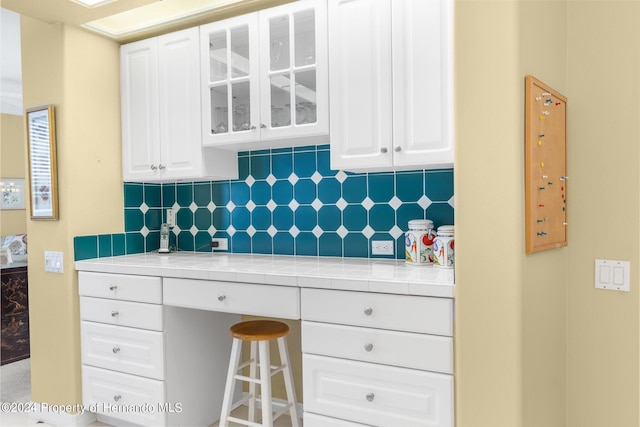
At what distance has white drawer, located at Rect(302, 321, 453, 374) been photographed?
5.72 feet

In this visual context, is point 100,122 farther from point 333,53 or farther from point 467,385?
point 467,385

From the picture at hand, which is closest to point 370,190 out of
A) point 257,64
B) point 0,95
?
point 257,64

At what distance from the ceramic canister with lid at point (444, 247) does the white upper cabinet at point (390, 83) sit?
1.02ft

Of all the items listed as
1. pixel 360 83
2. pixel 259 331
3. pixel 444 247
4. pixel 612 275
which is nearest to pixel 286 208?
pixel 259 331

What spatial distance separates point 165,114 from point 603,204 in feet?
7.67

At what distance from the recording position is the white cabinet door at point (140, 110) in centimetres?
287

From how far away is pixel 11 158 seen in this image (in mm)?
5039

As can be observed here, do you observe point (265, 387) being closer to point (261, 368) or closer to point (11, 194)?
point (261, 368)

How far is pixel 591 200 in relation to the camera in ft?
5.86

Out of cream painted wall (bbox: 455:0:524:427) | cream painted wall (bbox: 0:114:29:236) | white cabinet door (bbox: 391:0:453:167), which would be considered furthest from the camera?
cream painted wall (bbox: 0:114:29:236)

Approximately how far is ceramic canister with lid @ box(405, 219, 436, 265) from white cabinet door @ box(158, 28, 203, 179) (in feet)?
4.23

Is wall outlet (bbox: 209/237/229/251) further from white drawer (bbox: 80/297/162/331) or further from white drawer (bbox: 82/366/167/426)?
white drawer (bbox: 82/366/167/426)

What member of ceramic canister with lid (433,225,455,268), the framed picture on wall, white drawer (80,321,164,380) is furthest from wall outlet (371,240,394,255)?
the framed picture on wall

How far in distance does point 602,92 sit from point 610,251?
1.96ft
